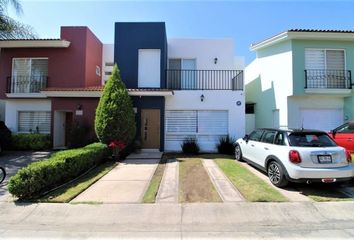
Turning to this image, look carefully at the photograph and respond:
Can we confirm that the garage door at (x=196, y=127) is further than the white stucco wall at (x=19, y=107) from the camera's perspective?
No

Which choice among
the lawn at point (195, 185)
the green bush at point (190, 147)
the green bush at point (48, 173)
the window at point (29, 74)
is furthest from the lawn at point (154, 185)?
the window at point (29, 74)

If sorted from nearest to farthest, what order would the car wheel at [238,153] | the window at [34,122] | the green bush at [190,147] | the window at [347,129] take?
the window at [347,129]
the car wheel at [238,153]
the green bush at [190,147]
the window at [34,122]

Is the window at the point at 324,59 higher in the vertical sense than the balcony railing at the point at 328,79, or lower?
higher

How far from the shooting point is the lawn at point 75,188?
631 cm

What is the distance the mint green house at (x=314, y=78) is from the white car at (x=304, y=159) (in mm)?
6905

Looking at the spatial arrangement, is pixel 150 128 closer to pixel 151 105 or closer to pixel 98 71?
pixel 151 105

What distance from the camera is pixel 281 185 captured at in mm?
7023

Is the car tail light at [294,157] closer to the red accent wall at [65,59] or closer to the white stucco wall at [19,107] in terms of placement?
the red accent wall at [65,59]

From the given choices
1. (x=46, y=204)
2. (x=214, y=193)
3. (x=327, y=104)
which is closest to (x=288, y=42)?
(x=327, y=104)

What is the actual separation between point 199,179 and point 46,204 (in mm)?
4269

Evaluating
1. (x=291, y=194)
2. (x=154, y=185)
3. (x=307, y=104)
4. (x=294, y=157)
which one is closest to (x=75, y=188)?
(x=154, y=185)

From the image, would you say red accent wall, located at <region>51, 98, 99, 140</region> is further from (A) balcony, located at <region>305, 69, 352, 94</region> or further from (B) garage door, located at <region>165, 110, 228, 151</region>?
(A) balcony, located at <region>305, 69, 352, 94</region>

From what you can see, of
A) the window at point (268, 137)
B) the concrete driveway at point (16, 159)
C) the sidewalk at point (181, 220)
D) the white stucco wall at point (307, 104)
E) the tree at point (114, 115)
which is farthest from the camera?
the white stucco wall at point (307, 104)

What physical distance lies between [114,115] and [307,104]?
33.5ft
